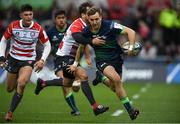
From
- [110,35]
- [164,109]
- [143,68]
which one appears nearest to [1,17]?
[143,68]

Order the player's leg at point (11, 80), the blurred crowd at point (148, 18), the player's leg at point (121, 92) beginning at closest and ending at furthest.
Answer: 1. the player's leg at point (121, 92)
2. the player's leg at point (11, 80)
3. the blurred crowd at point (148, 18)

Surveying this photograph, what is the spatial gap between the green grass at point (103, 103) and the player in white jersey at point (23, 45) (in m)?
0.96

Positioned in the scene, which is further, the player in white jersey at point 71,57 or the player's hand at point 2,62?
the player in white jersey at point 71,57

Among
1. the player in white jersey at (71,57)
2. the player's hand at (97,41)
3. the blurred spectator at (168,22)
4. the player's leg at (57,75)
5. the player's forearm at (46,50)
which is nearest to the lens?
the player's hand at (97,41)

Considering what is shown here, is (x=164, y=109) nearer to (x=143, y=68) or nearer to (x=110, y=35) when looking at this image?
(x=110, y=35)

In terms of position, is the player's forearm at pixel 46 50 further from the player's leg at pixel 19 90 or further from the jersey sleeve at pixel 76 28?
the jersey sleeve at pixel 76 28

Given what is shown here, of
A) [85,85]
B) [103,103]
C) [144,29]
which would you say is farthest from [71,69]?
[144,29]

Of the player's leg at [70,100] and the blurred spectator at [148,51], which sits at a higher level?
the player's leg at [70,100]

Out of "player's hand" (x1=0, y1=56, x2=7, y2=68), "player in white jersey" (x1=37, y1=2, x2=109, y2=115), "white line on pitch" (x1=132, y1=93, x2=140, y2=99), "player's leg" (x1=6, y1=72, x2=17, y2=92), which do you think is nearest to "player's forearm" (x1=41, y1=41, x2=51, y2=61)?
"player in white jersey" (x1=37, y1=2, x2=109, y2=115)

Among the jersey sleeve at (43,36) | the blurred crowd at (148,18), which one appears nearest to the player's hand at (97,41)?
the jersey sleeve at (43,36)

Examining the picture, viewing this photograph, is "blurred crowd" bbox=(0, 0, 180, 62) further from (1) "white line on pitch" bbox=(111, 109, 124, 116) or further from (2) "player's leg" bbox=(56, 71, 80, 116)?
(2) "player's leg" bbox=(56, 71, 80, 116)

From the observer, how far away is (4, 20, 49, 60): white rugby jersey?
15.5 meters

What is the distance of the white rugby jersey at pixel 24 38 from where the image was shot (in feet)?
50.8

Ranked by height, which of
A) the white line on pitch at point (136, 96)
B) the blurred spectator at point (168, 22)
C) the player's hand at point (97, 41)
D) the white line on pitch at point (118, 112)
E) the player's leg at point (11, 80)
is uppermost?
the player's hand at point (97, 41)
